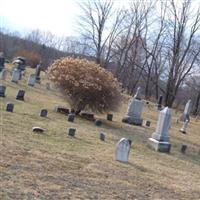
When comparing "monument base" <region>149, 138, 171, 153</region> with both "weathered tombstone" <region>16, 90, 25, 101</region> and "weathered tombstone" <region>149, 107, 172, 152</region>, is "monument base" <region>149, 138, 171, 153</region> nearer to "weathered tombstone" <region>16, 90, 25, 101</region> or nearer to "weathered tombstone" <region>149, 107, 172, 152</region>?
"weathered tombstone" <region>149, 107, 172, 152</region>

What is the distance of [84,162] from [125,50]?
3907cm

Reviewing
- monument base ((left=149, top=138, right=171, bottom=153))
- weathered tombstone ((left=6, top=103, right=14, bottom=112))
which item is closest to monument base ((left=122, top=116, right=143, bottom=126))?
monument base ((left=149, top=138, right=171, bottom=153))

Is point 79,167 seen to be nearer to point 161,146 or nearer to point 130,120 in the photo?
point 161,146

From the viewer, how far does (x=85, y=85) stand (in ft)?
55.8

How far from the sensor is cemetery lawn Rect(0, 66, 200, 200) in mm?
6879

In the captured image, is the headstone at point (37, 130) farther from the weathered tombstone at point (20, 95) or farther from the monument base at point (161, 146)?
the weathered tombstone at point (20, 95)

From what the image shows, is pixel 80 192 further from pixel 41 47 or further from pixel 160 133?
pixel 41 47

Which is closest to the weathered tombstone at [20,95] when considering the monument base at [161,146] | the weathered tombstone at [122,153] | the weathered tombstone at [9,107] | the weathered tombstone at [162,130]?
the weathered tombstone at [9,107]

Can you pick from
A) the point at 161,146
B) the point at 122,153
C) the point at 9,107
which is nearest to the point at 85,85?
the point at 9,107

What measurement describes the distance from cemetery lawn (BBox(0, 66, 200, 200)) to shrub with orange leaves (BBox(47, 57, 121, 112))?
8.11ft

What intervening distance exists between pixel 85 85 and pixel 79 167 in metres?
8.69

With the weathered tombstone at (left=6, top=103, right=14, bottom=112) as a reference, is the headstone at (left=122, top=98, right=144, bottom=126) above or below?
above

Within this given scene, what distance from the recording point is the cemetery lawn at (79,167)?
6.88 m

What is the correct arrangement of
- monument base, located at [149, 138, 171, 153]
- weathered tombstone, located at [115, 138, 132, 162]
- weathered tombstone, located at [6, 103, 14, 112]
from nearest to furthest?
weathered tombstone, located at [115, 138, 132, 162]
monument base, located at [149, 138, 171, 153]
weathered tombstone, located at [6, 103, 14, 112]
